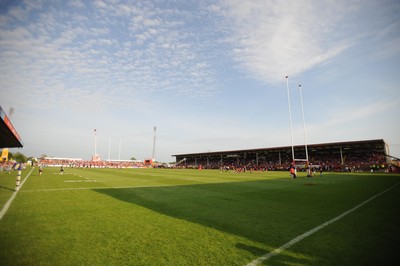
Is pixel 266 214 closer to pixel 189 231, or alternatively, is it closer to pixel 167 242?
pixel 189 231

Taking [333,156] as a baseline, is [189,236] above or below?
below

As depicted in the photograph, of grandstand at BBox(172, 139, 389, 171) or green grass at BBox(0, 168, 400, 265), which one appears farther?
grandstand at BBox(172, 139, 389, 171)

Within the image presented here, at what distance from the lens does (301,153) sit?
227 feet

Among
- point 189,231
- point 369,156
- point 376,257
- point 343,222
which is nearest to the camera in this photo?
point 376,257

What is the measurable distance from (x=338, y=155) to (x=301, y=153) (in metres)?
10.2

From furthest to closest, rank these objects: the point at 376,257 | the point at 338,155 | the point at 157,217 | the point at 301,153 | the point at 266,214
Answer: the point at 301,153 → the point at 338,155 → the point at 266,214 → the point at 157,217 → the point at 376,257

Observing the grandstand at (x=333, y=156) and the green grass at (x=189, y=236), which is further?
the grandstand at (x=333, y=156)

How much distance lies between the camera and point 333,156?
62219mm

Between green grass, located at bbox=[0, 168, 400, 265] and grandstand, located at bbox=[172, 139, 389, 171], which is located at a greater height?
grandstand, located at bbox=[172, 139, 389, 171]

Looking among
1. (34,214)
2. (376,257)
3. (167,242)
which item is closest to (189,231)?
(167,242)

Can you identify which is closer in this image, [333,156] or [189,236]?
[189,236]

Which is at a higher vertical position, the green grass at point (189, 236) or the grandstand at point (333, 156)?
the grandstand at point (333, 156)

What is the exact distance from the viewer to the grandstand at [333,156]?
5056cm

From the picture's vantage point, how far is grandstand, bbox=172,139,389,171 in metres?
50.6
